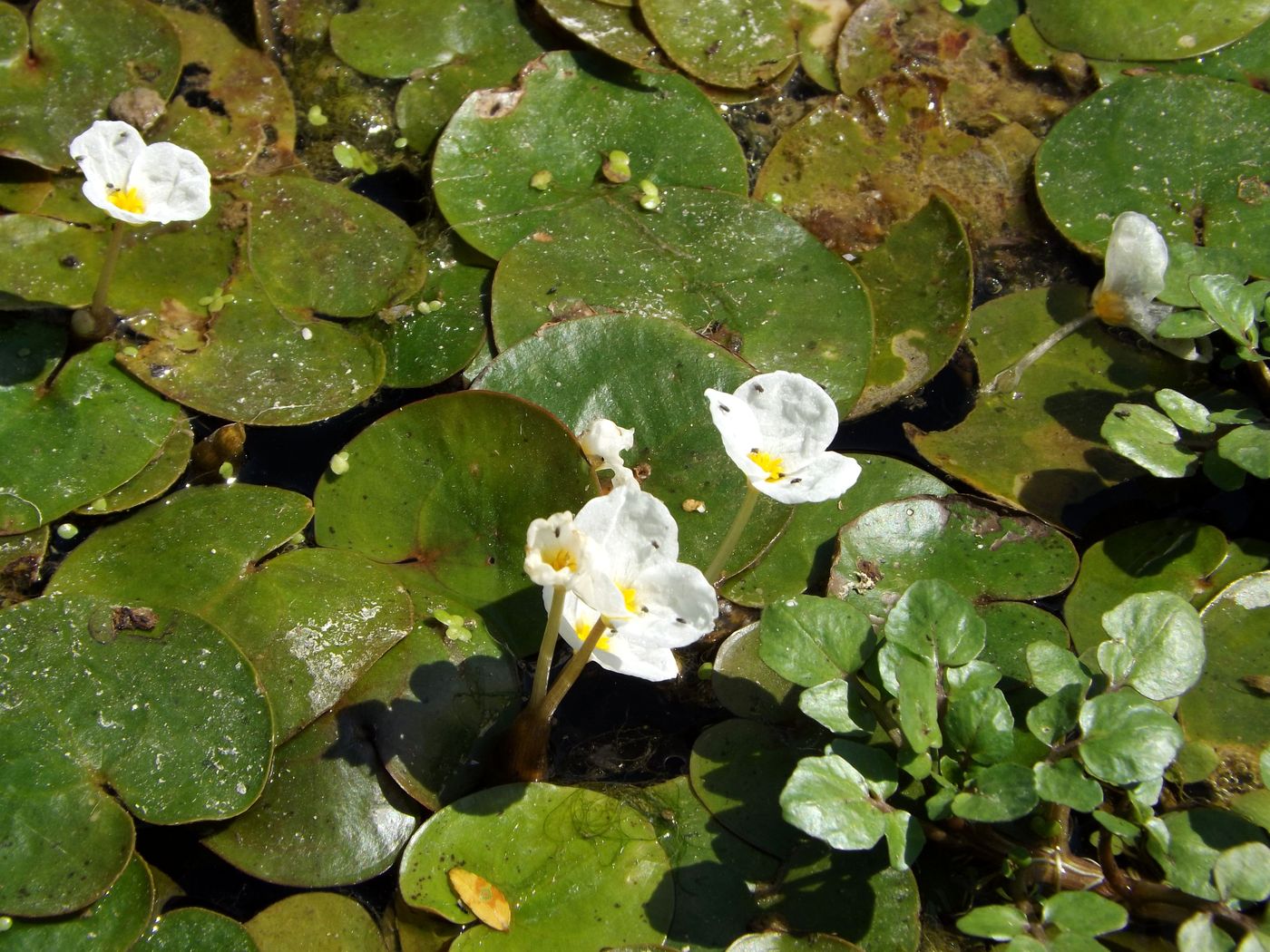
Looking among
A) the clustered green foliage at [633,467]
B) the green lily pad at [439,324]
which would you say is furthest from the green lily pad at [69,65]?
the green lily pad at [439,324]

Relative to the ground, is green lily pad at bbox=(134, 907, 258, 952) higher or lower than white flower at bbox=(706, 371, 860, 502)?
lower

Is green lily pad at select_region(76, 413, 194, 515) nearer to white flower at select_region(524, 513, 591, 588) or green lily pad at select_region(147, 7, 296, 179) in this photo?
green lily pad at select_region(147, 7, 296, 179)

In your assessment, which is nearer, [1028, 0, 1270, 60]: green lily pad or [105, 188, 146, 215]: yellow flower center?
[105, 188, 146, 215]: yellow flower center

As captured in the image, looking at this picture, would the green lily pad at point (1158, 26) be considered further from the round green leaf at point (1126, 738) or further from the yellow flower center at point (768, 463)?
the round green leaf at point (1126, 738)

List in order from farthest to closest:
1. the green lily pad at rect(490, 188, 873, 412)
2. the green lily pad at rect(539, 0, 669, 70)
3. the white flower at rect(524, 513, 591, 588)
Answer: the green lily pad at rect(539, 0, 669, 70)
the green lily pad at rect(490, 188, 873, 412)
the white flower at rect(524, 513, 591, 588)

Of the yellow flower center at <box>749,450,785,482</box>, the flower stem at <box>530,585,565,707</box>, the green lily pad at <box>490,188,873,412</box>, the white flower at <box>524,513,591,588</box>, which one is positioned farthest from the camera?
the green lily pad at <box>490,188,873,412</box>

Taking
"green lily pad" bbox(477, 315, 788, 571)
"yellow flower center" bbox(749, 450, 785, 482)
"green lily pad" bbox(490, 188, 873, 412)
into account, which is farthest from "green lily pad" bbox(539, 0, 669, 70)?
"yellow flower center" bbox(749, 450, 785, 482)

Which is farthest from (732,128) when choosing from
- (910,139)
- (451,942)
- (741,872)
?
(451,942)
